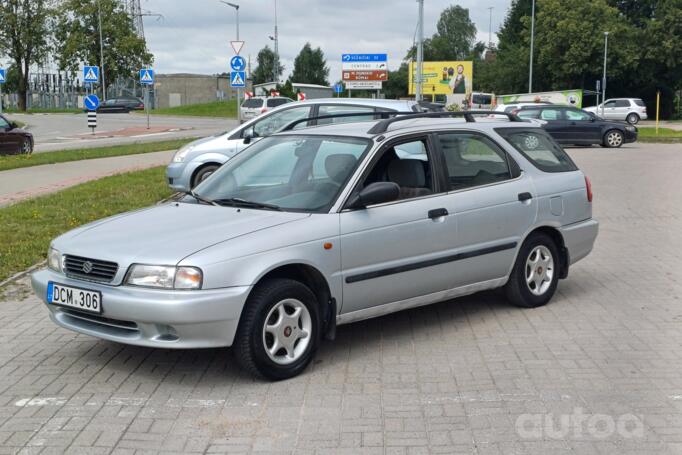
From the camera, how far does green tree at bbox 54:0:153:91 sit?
73.5m

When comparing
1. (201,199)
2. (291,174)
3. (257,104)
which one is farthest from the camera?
(257,104)

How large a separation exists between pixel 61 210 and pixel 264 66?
4501 inches

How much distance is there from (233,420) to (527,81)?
6910cm

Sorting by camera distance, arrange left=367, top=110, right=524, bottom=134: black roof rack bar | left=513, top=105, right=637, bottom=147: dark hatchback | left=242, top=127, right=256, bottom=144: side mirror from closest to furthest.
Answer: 1. left=367, top=110, right=524, bottom=134: black roof rack bar
2. left=242, top=127, right=256, bottom=144: side mirror
3. left=513, top=105, right=637, bottom=147: dark hatchback

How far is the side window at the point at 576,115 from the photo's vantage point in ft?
95.0

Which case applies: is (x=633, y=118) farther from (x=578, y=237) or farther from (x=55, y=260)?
(x=55, y=260)

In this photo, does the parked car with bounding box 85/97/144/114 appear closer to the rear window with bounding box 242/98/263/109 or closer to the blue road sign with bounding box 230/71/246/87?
the rear window with bounding box 242/98/263/109

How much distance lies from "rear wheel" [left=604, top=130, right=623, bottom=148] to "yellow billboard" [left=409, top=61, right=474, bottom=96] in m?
41.5

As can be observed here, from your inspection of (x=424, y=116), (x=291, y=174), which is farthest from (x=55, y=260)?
(x=424, y=116)

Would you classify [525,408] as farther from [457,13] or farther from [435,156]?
[457,13]

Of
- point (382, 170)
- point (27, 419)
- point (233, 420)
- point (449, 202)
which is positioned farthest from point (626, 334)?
point (27, 419)

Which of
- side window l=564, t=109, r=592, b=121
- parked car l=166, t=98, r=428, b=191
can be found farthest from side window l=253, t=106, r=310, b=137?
side window l=564, t=109, r=592, b=121

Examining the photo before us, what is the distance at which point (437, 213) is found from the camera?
241 inches

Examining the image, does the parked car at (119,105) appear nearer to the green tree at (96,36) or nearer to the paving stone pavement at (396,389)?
the green tree at (96,36)
